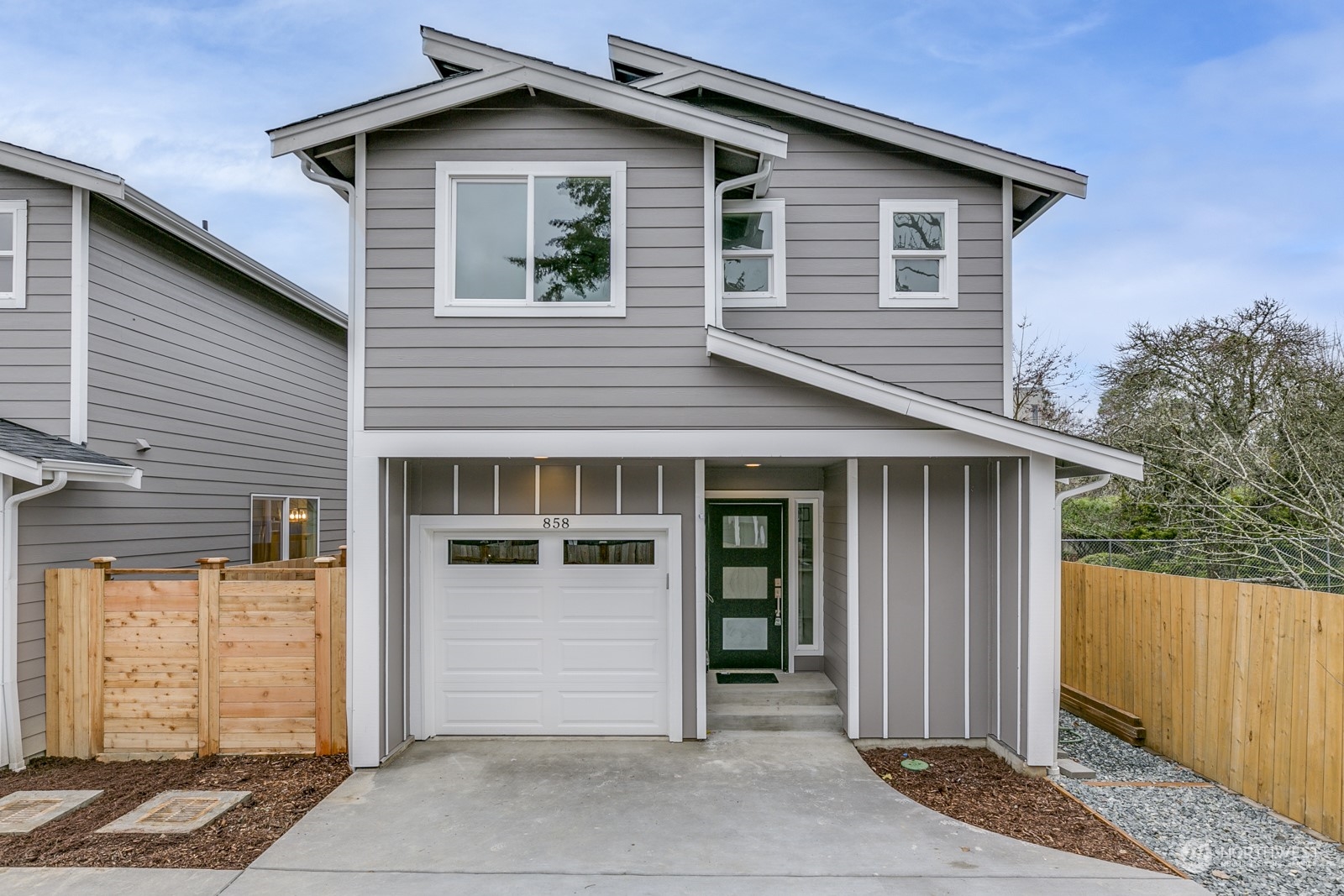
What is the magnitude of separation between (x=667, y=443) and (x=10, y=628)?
212 inches

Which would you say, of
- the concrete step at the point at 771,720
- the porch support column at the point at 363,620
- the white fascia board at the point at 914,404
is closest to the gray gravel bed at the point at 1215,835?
the concrete step at the point at 771,720

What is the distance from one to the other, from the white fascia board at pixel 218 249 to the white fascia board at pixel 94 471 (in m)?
2.46

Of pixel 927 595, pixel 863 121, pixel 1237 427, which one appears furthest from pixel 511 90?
pixel 1237 427

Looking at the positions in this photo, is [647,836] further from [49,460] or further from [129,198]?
[129,198]

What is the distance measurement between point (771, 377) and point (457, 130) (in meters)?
3.21

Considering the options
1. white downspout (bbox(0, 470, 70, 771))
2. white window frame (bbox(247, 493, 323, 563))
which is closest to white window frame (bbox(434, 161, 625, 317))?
white downspout (bbox(0, 470, 70, 771))

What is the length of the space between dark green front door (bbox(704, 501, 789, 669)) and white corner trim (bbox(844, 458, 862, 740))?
1326 mm

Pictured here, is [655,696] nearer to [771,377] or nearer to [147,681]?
[771,377]

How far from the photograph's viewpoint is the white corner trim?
6734mm

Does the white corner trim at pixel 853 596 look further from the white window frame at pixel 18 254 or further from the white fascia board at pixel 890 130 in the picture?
the white window frame at pixel 18 254

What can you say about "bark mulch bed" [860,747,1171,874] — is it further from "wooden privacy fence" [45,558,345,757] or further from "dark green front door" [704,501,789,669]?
"wooden privacy fence" [45,558,345,757]

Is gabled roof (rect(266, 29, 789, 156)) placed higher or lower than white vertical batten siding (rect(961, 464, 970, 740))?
higher

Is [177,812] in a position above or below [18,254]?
below

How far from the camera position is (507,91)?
20.1 feet
